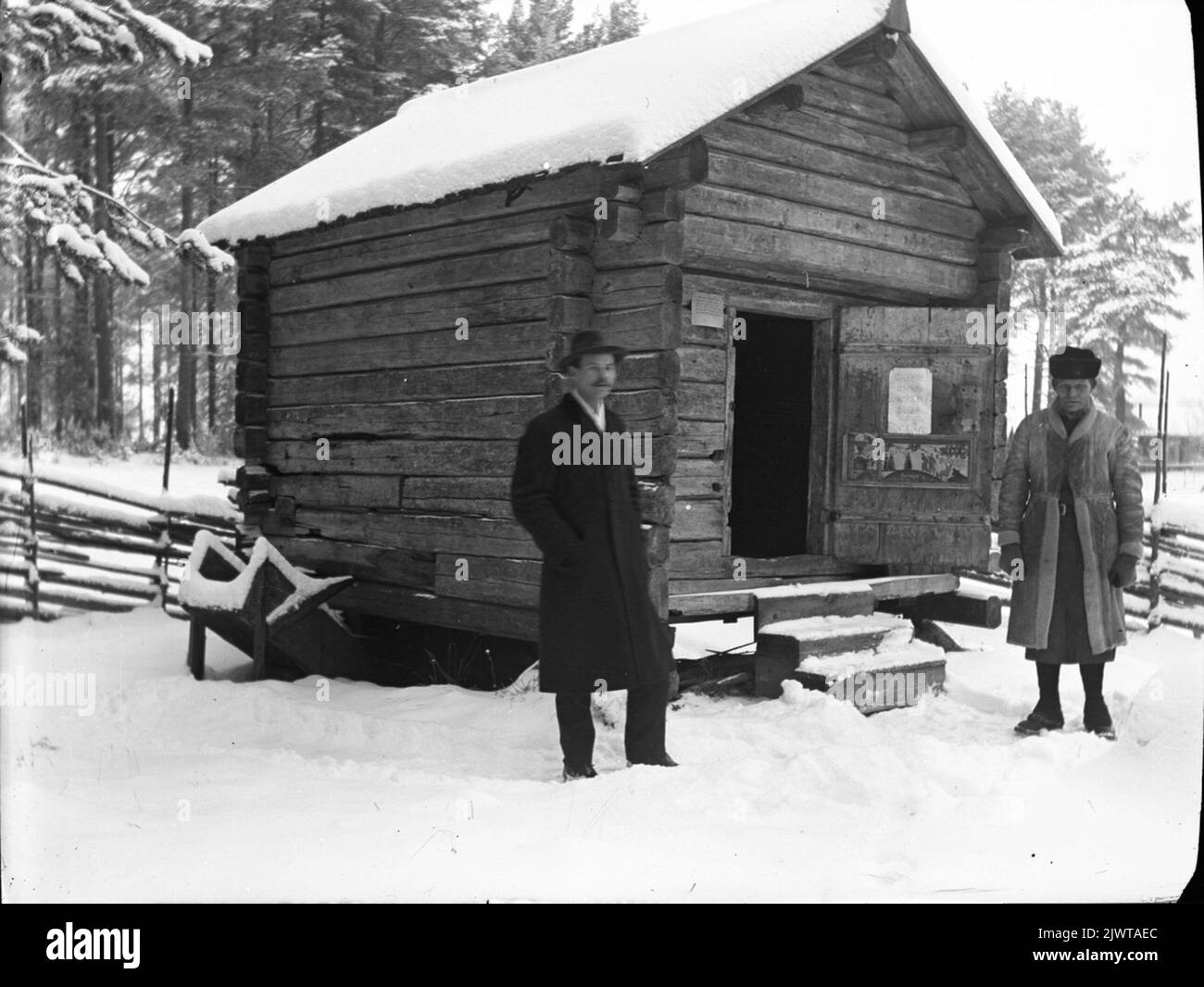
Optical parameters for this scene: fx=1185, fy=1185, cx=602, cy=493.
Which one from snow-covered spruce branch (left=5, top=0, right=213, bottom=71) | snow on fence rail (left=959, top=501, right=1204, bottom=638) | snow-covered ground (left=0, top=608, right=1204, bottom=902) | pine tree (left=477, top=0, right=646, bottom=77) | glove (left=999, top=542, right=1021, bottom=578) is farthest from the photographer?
pine tree (left=477, top=0, right=646, bottom=77)

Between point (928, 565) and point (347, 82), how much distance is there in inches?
388

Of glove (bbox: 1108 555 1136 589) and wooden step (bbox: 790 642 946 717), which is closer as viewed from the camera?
glove (bbox: 1108 555 1136 589)

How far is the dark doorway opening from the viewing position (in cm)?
1049

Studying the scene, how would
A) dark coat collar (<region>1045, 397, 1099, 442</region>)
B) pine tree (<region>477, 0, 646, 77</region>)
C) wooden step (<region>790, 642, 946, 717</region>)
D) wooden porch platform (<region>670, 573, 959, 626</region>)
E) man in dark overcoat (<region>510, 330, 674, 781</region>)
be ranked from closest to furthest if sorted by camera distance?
man in dark overcoat (<region>510, 330, 674, 781</region>) < dark coat collar (<region>1045, 397, 1099, 442</region>) < wooden step (<region>790, 642, 946, 717</region>) < wooden porch platform (<region>670, 573, 959, 626</region>) < pine tree (<region>477, 0, 646, 77</region>)

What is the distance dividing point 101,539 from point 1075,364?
10473mm

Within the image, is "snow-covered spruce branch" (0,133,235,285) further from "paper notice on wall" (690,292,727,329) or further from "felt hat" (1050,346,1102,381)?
"felt hat" (1050,346,1102,381)

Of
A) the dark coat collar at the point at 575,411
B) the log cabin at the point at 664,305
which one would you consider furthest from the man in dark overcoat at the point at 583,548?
the log cabin at the point at 664,305

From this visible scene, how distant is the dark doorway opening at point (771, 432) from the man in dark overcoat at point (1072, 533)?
3701 millimetres

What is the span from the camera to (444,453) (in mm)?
8703

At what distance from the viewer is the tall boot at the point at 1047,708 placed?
6.76 meters

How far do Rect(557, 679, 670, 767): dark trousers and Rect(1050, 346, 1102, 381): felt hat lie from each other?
9.20 ft

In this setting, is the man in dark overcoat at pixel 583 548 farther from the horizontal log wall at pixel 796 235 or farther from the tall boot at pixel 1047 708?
the tall boot at pixel 1047 708

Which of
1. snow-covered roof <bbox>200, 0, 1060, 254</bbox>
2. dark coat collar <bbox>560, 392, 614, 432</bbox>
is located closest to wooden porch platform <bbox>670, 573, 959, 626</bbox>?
dark coat collar <bbox>560, 392, 614, 432</bbox>
